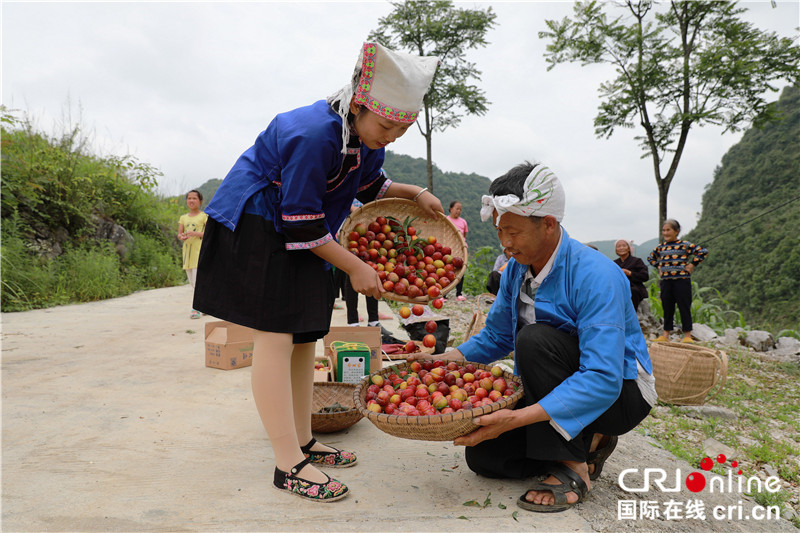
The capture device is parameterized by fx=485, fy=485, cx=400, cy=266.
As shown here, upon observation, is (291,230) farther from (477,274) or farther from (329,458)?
(477,274)

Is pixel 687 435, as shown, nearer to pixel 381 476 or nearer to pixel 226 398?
pixel 381 476

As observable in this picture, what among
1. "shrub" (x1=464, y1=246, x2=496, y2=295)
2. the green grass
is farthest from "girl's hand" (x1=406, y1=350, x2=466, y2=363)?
"shrub" (x1=464, y1=246, x2=496, y2=295)

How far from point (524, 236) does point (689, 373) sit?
10.8ft

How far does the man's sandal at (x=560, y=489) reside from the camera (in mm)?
1899

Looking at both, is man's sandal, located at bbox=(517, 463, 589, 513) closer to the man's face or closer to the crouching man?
the crouching man

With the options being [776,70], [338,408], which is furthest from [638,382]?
[776,70]

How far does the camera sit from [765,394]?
16.7ft

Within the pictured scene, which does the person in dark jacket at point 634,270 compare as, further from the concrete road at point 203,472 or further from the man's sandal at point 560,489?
the man's sandal at point 560,489

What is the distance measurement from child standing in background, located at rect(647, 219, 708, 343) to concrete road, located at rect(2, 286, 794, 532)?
4796 mm

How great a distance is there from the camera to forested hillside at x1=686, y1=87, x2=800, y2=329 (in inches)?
680

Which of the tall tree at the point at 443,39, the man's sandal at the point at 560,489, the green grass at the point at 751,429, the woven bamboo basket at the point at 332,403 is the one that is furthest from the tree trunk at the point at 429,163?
the man's sandal at the point at 560,489

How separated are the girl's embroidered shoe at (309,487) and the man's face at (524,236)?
1.23 metres

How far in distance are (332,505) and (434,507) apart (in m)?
0.41

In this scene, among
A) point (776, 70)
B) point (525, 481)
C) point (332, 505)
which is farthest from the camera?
point (776, 70)
